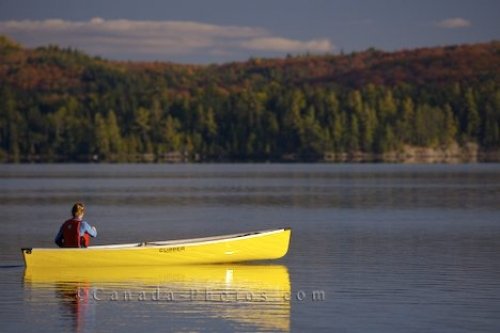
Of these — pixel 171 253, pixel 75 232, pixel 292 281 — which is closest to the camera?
pixel 292 281

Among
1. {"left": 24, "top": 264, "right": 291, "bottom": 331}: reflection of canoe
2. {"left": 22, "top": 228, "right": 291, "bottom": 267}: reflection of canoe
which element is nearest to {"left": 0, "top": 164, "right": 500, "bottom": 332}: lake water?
{"left": 24, "top": 264, "right": 291, "bottom": 331}: reflection of canoe

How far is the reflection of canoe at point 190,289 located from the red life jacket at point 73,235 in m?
0.70

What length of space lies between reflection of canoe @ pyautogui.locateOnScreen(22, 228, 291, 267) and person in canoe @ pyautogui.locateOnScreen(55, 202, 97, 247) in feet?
0.85

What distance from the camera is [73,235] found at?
103 feet

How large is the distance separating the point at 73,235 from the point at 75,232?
139mm

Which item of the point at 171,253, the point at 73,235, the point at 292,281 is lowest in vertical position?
the point at 292,281

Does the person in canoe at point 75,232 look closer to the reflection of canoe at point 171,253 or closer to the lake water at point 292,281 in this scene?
the reflection of canoe at point 171,253

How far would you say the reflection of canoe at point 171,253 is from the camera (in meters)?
31.5

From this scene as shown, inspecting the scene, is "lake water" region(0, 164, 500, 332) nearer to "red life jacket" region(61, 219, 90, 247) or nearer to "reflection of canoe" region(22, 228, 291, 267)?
"reflection of canoe" region(22, 228, 291, 267)

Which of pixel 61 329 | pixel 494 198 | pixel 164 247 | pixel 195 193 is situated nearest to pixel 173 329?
pixel 61 329

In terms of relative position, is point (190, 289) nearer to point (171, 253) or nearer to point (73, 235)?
point (171, 253)

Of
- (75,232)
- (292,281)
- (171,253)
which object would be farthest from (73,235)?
(292,281)

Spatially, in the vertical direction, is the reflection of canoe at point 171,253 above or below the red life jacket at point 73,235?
below

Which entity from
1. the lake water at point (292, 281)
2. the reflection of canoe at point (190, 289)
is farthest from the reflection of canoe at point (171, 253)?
the lake water at point (292, 281)
